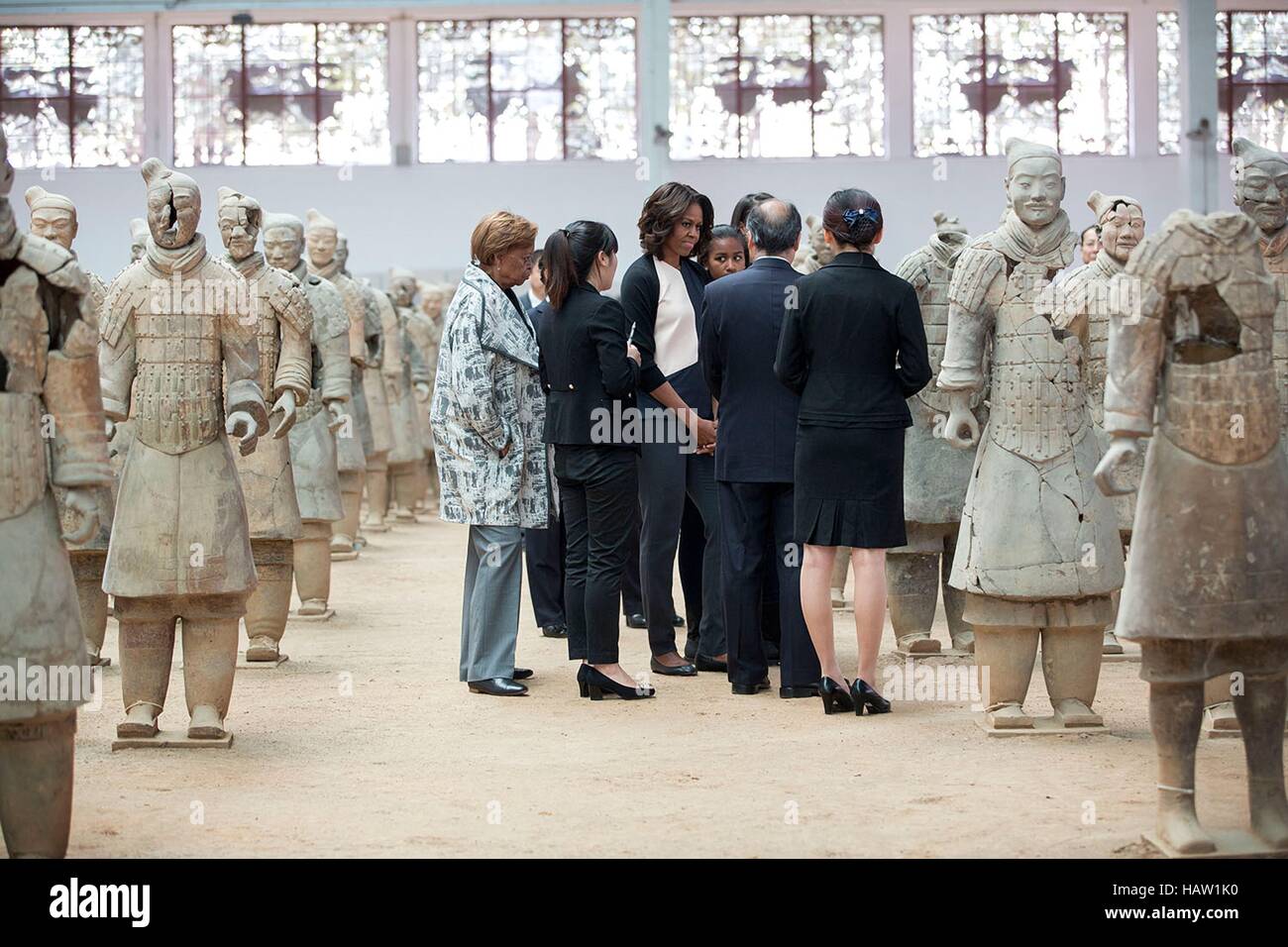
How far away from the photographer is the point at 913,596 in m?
8.32

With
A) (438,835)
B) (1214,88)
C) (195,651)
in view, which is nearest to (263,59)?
(1214,88)

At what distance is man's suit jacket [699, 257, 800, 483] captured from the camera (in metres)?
7.16

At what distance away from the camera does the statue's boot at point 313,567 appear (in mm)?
9547

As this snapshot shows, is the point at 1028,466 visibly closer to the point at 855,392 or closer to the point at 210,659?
the point at 855,392

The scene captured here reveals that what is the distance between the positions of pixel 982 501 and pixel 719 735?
1.31m

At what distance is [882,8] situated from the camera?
2317 cm

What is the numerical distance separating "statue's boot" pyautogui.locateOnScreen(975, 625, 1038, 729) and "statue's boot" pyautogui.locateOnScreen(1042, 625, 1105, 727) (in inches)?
2.9

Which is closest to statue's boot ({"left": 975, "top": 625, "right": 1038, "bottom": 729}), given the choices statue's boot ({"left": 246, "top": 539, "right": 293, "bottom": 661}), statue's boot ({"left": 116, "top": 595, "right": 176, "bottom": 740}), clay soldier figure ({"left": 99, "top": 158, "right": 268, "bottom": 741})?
clay soldier figure ({"left": 99, "top": 158, "right": 268, "bottom": 741})

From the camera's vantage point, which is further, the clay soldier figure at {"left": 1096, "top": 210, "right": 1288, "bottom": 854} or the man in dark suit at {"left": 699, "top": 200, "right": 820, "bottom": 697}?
the man in dark suit at {"left": 699, "top": 200, "right": 820, "bottom": 697}

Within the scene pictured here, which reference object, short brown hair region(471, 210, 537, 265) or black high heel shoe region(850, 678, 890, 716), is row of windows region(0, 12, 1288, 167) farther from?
black high heel shoe region(850, 678, 890, 716)

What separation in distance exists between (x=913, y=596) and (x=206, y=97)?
58.6 ft

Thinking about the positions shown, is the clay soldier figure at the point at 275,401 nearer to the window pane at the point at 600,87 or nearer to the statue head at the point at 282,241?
the statue head at the point at 282,241

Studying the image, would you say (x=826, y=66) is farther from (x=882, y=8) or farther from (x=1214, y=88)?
(x=1214, y=88)

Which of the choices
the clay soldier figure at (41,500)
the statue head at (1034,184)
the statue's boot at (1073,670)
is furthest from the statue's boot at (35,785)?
the statue head at (1034,184)
